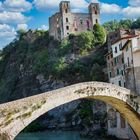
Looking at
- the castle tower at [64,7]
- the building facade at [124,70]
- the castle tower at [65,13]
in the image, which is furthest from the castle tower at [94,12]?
the building facade at [124,70]

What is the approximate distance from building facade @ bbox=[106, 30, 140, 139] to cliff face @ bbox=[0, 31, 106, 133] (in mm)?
12972

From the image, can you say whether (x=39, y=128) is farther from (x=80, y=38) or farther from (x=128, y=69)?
(x=128, y=69)

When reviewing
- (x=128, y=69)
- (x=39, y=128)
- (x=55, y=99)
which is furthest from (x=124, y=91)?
(x=39, y=128)

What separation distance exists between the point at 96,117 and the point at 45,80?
27.4m

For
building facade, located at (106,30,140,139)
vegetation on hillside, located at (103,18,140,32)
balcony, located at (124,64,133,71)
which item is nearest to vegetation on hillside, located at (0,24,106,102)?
building facade, located at (106,30,140,139)

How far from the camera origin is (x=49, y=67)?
78750mm

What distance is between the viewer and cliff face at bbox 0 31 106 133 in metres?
66.9

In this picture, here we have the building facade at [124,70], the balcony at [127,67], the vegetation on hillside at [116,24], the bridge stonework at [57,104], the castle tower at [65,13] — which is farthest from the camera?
the vegetation on hillside at [116,24]

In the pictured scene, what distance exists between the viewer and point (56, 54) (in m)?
79.7

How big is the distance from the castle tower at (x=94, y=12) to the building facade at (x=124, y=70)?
1547 inches

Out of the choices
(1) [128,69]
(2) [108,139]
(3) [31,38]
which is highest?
(3) [31,38]

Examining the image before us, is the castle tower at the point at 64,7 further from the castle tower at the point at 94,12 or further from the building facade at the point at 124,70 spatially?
the building facade at the point at 124,70

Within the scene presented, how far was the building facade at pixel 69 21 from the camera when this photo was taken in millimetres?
85375

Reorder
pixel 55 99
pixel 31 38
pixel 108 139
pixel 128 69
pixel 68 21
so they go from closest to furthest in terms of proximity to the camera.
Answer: pixel 55 99 < pixel 128 69 < pixel 108 139 < pixel 68 21 < pixel 31 38
